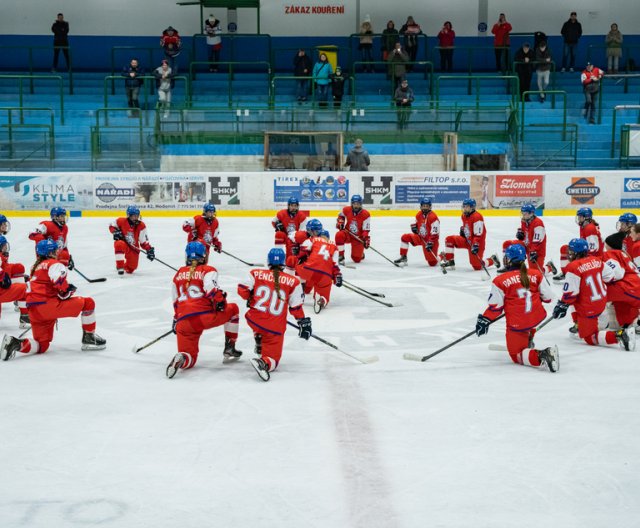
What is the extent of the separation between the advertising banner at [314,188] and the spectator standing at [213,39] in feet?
25.0

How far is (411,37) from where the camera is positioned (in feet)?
89.7

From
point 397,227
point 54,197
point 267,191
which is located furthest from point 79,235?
point 397,227

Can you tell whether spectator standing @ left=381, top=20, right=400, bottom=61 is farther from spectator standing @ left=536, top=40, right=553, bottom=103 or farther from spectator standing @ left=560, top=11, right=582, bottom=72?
spectator standing @ left=560, top=11, right=582, bottom=72

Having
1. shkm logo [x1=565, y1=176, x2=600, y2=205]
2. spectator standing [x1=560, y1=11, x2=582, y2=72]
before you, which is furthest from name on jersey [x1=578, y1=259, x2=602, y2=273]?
spectator standing [x1=560, y1=11, x2=582, y2=72]

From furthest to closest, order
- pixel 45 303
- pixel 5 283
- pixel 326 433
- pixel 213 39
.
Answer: pixel 213 39, pixel 5 283, pixel 45 303, pixel 326 433

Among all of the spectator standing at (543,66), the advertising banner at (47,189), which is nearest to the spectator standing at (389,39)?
the spectator standing at (543,66)

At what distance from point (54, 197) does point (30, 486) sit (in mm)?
15703

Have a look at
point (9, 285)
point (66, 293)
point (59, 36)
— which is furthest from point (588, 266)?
point (59, 36)

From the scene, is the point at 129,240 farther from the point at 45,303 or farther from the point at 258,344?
the point at 258,344

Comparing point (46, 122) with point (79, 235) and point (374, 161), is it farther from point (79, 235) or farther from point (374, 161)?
point (374, 161)

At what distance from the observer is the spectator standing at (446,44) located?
27812 millimetres

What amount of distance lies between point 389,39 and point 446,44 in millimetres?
1847

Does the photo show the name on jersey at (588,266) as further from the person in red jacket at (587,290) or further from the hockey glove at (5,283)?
the hockey glove at (5,283)

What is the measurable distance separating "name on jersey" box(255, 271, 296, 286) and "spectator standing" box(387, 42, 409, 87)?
1820 cm
